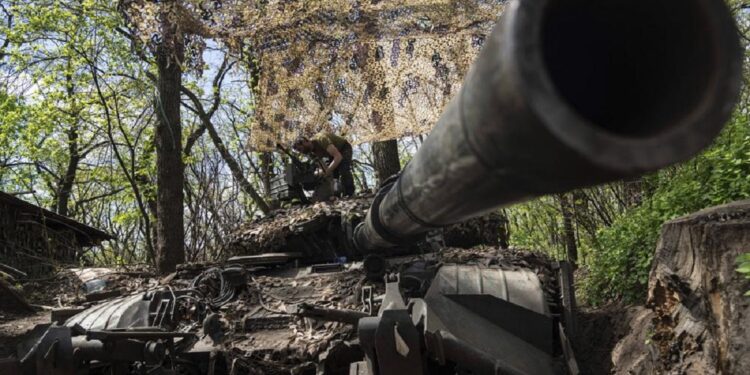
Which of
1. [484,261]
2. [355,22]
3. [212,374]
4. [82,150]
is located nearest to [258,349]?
[212,374]

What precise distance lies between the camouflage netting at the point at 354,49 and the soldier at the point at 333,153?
204 centimetres

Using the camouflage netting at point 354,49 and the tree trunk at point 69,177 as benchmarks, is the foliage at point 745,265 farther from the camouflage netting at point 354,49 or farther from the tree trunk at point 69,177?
the tree trunk at point 69,177

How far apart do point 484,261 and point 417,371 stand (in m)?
2.06

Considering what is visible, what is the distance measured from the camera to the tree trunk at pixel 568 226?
491 inches

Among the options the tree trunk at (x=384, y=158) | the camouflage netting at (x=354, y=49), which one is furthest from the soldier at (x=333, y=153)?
the tree trunk at (x=384, y=158)

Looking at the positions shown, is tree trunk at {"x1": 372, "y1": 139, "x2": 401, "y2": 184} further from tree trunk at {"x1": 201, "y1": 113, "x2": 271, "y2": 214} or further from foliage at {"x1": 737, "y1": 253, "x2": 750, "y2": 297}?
foliage at {"x1": 737, "y1": 253, "x2": 750, "y2": 297}

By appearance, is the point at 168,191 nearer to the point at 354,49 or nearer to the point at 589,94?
the point at 354,49

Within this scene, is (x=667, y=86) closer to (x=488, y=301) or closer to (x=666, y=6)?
(x=666, y=6)

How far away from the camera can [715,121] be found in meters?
1.23

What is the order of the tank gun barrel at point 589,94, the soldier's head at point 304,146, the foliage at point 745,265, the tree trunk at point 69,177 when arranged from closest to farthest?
the tank gun barrel at point 589,94, the foliage at point 745,265, the soldier's head at point 304,146, the tree trunk at point 69,177

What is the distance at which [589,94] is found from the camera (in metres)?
1.34

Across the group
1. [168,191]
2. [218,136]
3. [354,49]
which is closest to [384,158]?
[354,49]

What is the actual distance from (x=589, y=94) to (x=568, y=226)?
1316 centimetres

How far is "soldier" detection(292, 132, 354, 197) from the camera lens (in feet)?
26.1
